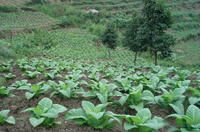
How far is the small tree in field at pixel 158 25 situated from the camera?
13172 millimetres

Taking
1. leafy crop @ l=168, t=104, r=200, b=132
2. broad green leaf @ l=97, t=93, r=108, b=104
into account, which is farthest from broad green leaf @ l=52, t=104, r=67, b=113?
leafy crop @ l=168, t=104, r=200, b=132

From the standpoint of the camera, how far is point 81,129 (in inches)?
97.9

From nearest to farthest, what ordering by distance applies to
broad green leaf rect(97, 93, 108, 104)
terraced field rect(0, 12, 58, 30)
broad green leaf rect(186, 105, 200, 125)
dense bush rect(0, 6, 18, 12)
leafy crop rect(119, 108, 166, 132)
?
leafy crop rect(119, 108, 166, 132)
broad green leaf rect(186, 105, 200, 125)
broad green leaf rect(97, 93, 108, 104)
terraced field rect(0, 12, 58, 30)
dense bush rect(0, 6, 18, 12)

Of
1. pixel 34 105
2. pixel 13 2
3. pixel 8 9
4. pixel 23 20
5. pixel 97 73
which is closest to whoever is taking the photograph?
pixel 34 105

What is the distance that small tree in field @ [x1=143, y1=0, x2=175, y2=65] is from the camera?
13.2 meters

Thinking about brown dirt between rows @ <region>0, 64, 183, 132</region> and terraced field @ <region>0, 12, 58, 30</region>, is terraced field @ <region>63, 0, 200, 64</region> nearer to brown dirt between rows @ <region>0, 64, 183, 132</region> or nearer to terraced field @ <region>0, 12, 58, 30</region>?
terraced field @ <region>0, 12, 58, 30</region>

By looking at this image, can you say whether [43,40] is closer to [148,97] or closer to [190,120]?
[148,97]

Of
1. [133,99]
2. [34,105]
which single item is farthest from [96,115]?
[34,105]

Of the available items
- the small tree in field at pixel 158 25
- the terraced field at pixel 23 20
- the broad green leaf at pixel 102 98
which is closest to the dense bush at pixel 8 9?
the terraced field at pixel 23 20

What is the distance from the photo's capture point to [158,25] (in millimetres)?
13492

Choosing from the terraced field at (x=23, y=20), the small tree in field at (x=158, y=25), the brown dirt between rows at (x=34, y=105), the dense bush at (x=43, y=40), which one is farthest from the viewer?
the terraced field at (x=23, y=20)

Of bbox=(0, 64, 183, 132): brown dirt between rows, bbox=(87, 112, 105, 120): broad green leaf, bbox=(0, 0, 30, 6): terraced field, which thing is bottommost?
bbox=(0, 64, 183, 132): brown dirt between rows

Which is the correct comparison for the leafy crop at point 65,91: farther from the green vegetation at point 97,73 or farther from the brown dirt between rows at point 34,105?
the brown dirt between rows at point 34,105

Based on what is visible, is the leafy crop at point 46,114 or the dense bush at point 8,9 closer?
the leafy crop at point 46,114
